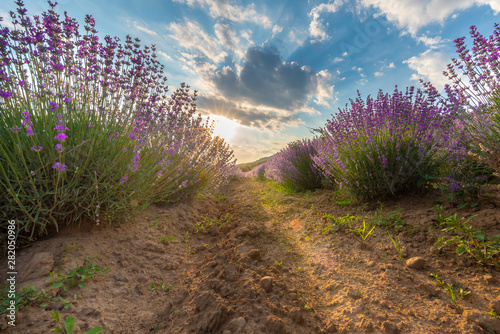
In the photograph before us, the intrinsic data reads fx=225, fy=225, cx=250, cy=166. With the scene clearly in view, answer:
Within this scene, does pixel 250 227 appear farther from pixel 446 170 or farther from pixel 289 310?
pixel 446 170

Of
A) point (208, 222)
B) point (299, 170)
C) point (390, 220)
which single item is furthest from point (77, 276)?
point (299, 170)

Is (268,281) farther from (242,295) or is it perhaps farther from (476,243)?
(476,243)

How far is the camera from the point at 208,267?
2127mm

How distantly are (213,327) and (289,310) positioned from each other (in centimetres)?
51

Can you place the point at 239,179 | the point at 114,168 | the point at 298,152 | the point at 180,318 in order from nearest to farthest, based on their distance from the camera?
1. the point at 180,318
2. the point at 114,168
3. the point at 298,152
4. the point at 239,179

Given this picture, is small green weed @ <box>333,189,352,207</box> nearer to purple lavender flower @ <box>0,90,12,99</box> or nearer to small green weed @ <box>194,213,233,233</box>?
small green weed @ <box>194,213,233,233</box>

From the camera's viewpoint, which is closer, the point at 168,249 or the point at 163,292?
the point at 163,292

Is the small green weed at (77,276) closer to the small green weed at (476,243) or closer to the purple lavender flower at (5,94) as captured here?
the purple lavender flower at (5,94)

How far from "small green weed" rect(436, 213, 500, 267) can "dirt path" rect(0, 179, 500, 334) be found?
70 mm

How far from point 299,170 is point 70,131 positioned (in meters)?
4.29

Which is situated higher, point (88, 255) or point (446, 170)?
point (446, 170)

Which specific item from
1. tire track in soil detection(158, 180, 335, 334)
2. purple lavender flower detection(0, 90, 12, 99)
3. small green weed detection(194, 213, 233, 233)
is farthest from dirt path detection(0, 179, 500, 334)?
purple lavender flower detection(0, 90, 12, 99)

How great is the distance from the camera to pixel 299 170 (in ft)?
17.4

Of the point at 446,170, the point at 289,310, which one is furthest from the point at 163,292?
the point at 446,170
